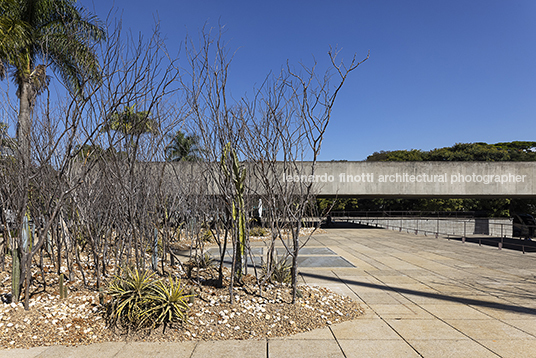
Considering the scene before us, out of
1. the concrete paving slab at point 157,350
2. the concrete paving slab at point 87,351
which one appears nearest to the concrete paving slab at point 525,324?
the concrete paving slab at point 157,350

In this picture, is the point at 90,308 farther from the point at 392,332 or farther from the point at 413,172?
the point at 413,172

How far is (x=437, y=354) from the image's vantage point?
3.85 meters

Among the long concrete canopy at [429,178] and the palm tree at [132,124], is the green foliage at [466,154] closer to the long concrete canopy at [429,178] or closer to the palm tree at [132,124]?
the long concrete canopy at [429,178]

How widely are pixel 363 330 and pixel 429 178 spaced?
21.6m

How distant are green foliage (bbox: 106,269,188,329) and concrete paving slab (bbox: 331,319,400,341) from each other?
80.7 inches

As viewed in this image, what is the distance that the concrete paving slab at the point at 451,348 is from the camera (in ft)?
12.6

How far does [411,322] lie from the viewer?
4.87 meters

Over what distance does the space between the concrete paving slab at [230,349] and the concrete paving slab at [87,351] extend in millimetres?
940

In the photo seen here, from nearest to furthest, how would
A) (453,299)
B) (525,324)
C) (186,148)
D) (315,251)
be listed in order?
(525,324) < (453,299) < (186,148) < (315,251)

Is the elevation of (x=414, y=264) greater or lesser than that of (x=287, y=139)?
lesser

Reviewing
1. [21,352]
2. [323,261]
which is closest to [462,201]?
[323,261]

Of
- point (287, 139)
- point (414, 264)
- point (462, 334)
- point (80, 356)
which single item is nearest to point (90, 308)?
point (80, 356)

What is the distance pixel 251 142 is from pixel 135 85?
2.01m

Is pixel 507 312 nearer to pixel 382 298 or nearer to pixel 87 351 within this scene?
pixel 382 298
